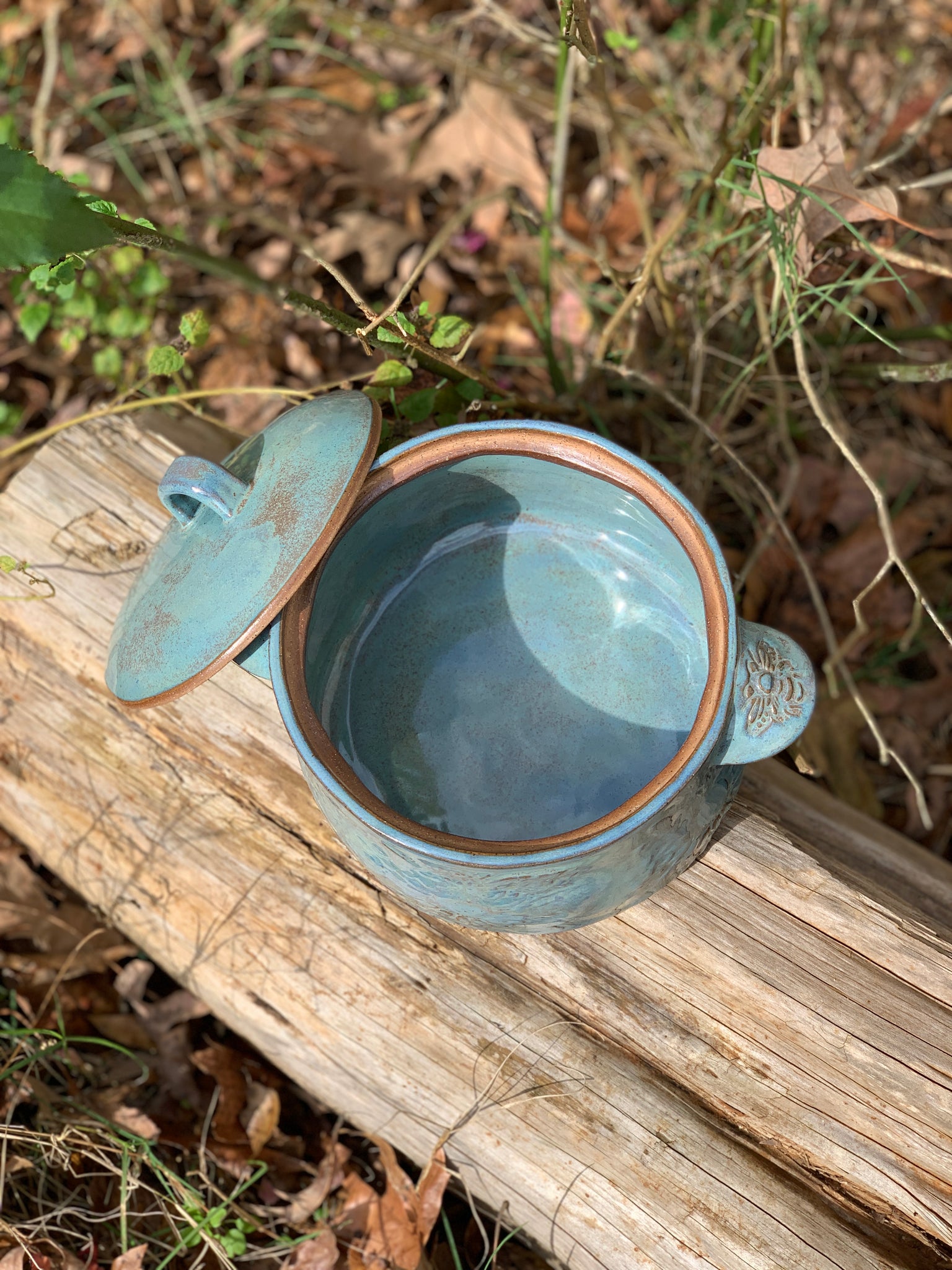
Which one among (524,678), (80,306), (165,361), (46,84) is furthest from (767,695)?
(46,84)

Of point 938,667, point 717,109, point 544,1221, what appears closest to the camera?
point 544,1221

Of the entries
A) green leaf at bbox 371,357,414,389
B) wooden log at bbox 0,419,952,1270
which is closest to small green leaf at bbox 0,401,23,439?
wooden log at bbox 0,419,952,1270

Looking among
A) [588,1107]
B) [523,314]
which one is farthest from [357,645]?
[523,314]

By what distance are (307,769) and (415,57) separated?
230cm

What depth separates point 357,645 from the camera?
5.41 feet

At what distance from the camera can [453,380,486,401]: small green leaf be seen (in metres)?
1.72

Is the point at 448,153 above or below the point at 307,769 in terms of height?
above

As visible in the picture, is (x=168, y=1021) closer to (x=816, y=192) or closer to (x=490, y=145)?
(x=816, y=192)

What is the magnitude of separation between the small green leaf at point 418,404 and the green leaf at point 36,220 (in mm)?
A: 714

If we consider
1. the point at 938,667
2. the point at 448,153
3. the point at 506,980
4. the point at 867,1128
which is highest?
the point at 448,153

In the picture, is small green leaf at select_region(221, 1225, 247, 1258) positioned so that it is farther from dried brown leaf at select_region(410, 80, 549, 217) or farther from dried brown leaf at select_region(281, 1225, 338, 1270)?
dried brown leaf at select_region(410, 80, 549, 217)

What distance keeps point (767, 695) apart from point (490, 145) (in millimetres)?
1927

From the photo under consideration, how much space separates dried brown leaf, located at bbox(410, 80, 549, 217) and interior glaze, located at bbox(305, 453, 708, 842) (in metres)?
1.34

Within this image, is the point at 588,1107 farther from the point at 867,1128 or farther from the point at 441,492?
the point at 441,492
